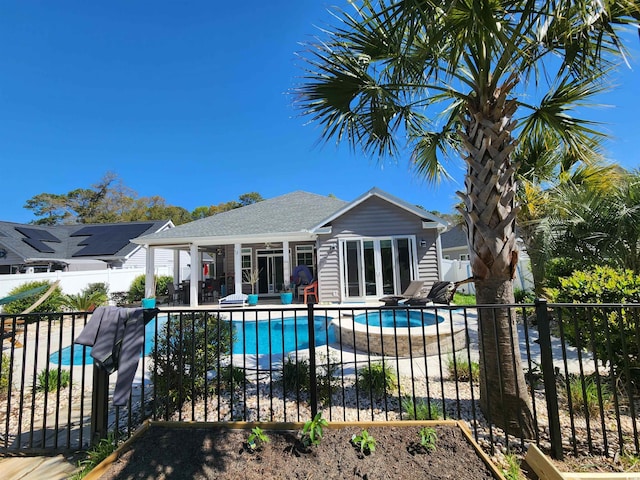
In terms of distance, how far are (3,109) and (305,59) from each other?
27997 mm

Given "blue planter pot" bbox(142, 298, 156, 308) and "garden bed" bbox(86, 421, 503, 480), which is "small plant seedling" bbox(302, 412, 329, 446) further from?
"blue planter pot" bbox(142, 298, 156, 308)

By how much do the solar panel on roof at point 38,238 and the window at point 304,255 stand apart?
69.1 ft

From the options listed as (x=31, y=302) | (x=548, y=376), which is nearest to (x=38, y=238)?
(x=31, y=302)

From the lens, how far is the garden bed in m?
2.24

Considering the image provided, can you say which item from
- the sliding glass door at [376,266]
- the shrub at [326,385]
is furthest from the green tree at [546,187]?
the shrub at [326,385]

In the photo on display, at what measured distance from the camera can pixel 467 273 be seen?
16.7 meters

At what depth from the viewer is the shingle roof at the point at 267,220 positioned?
13727 millimetres

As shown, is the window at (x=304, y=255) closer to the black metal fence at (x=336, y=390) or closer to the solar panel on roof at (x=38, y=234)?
the black metal fence at (x=336, y=390)

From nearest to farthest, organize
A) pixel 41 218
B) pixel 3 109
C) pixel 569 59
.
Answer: pixel 569 59, pixel 3 109, pixel 41 218

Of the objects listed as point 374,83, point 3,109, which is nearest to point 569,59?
point 374,83

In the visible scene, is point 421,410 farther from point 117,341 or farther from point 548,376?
point 117,341

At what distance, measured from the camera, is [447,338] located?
21.0ft

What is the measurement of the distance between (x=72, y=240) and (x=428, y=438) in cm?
3305

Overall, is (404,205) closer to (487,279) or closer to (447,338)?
(447,338)
